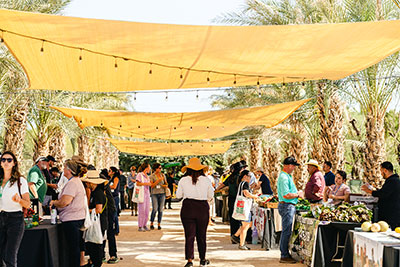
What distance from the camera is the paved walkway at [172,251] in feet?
29.6

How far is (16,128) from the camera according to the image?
50.6 ft

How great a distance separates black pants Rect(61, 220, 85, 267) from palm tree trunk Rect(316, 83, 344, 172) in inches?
393

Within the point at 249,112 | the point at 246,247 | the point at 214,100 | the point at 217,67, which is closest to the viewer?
the point at 217,67

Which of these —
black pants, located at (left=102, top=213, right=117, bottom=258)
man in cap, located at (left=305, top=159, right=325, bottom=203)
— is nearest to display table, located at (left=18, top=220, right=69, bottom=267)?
black pants, located at (left=102, top=213, right=117, bottom=258)

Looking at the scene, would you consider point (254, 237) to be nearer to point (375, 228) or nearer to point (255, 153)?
point (375, 228)

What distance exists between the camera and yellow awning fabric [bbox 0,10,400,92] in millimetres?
6840

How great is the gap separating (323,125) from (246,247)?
625cm

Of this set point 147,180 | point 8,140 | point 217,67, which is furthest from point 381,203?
point 8,140

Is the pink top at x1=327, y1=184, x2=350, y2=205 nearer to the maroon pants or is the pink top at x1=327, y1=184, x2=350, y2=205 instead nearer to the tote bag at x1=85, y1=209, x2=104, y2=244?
the maroon pants

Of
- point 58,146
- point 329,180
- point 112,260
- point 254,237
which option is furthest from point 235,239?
point 58,146

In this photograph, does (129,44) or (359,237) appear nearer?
(359,237)

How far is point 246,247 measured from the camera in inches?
423

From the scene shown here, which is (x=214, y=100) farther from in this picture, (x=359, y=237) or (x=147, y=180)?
(x=359, y=237)

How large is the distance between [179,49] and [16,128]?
9282 mm
